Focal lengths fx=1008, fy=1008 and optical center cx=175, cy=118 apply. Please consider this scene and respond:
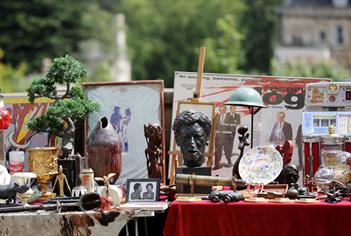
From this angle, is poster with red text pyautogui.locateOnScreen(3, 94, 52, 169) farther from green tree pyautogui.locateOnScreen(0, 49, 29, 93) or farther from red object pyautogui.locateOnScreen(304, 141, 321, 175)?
green tree pyautogui.locateOnScreen(0, 49, 29, 93)

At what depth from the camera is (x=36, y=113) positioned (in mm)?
7574

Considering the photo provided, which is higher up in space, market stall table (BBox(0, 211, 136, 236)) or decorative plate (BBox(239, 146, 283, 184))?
decorative plate (BBox(239, 146, 283, 184))

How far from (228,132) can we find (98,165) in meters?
1.17

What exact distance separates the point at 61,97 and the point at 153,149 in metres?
0.80

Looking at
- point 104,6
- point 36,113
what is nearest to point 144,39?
point 104,6

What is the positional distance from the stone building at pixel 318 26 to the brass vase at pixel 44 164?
144 ft

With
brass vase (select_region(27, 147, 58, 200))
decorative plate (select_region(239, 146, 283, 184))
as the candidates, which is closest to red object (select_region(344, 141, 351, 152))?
decorative plate (select_region(239, 146, 283, 184))

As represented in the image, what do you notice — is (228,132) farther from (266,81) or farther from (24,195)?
(24,195)

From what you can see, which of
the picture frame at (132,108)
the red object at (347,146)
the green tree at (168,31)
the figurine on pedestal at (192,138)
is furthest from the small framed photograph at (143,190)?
the green tree at (168,31)

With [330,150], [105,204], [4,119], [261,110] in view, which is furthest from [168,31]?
[105,204]

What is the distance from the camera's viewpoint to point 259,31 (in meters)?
49.3

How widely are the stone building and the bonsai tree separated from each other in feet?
143

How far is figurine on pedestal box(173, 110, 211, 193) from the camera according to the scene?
6.48 meters

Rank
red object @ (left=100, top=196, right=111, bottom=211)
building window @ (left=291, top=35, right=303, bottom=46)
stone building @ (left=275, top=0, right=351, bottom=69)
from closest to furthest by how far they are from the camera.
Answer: red object @ (left=100, top=196, right=111, bottom=211), building window @ (left=291, top=35, right=303, bottom=46), stone building @ (left=275, top=0, right=351, bottom=69)
